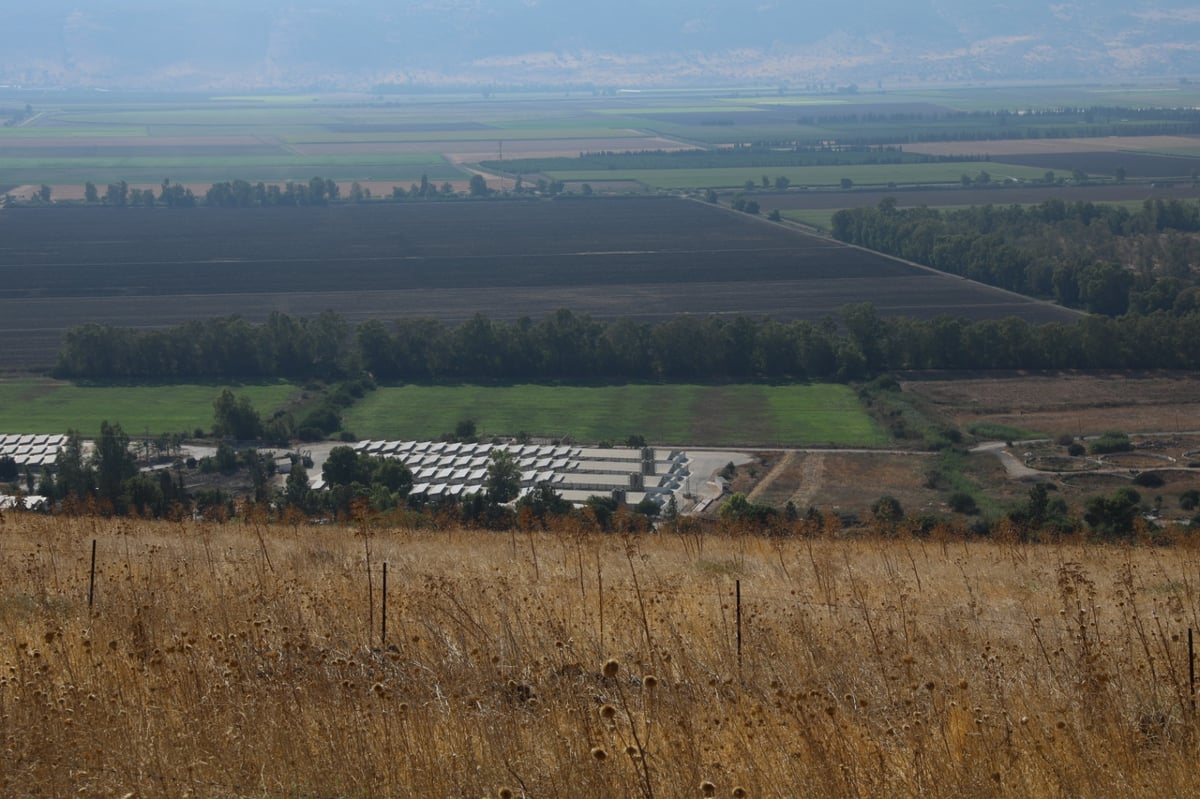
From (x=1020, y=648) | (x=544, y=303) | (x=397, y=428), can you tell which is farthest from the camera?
(x=544, y=303)

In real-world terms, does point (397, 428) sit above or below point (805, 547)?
below

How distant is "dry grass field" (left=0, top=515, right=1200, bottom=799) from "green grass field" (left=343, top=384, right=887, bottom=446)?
107ft

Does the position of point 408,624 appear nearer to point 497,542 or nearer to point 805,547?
point 497,542

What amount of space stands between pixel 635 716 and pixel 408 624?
7.52 ft

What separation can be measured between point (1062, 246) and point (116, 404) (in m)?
53.4

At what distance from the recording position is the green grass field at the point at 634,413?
43656 millimetres

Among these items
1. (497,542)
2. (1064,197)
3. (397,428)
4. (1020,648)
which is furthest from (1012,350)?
(1064,197)

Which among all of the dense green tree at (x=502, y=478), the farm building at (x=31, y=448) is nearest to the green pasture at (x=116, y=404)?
the farm building at (x=31, y=448)

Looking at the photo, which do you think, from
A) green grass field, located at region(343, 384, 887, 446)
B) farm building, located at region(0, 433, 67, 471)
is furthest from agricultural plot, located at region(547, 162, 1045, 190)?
farm building, located at region(0, 433, 67, 471)

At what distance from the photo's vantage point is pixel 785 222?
3898 inches

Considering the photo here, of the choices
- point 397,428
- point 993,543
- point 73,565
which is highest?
point 73,565

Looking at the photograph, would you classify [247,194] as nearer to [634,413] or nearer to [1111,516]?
[634,413]

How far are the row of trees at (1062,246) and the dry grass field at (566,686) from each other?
188 feet

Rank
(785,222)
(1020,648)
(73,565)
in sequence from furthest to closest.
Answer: (785,222) → (73,565) → (1020,648)
